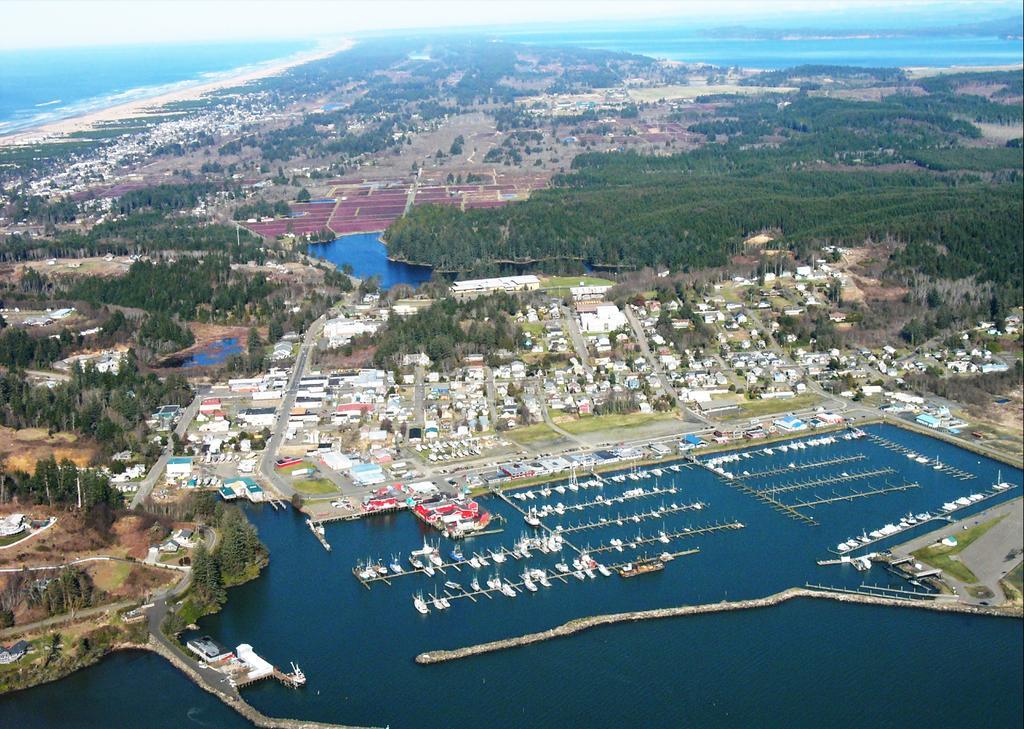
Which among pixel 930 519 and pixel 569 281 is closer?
pixel 930 519

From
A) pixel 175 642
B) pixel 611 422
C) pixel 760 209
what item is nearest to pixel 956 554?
pixel 611 422

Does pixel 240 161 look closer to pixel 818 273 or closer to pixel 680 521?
pixel 818 273

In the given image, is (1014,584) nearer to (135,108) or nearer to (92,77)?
(135,108)

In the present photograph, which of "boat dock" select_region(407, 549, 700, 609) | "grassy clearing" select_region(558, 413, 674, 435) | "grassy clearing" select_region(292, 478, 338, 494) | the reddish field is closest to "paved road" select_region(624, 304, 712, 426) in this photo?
"grassy clearing" select_region(558, 413, 674, 435)

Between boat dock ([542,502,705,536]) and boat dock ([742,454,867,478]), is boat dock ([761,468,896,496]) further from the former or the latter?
boat dock ([542,502,705,536])

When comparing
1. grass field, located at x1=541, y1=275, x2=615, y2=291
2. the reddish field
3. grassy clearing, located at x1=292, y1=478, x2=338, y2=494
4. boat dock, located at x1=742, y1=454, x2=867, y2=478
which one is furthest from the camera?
the reddish field

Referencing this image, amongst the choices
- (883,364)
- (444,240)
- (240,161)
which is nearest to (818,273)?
(883,364)
